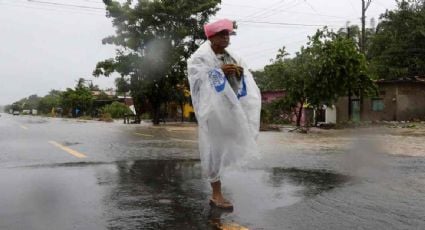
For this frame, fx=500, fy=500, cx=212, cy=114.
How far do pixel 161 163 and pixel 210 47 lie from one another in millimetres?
3887

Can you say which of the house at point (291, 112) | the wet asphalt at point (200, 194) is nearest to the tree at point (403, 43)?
the house at point (291, 112)

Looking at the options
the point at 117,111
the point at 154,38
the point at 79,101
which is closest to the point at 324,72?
the point at 154,38

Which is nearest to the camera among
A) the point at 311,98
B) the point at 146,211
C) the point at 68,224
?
the point at 68,224

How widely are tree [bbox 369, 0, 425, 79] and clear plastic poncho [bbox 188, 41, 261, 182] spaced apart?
40601mm

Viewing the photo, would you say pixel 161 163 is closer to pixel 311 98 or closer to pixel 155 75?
pixel 311 98

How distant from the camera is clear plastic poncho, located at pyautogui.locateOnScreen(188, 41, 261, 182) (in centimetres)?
476

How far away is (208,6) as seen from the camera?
34.3 meters

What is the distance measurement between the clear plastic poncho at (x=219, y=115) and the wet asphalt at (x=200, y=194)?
465 mm

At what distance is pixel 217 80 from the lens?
4754mm

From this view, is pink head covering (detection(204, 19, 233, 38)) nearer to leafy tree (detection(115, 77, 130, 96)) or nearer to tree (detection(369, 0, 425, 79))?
leafy tree (detection(115, 77, 130, 96))

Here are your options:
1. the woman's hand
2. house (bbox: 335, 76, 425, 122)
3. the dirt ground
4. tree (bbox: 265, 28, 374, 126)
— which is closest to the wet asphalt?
the woman's hand

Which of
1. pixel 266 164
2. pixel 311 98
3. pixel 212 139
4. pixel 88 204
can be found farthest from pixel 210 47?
pixel 311 98

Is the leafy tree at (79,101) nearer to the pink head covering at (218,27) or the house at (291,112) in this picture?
the house at (291,112)

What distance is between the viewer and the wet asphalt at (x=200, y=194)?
413 cm
